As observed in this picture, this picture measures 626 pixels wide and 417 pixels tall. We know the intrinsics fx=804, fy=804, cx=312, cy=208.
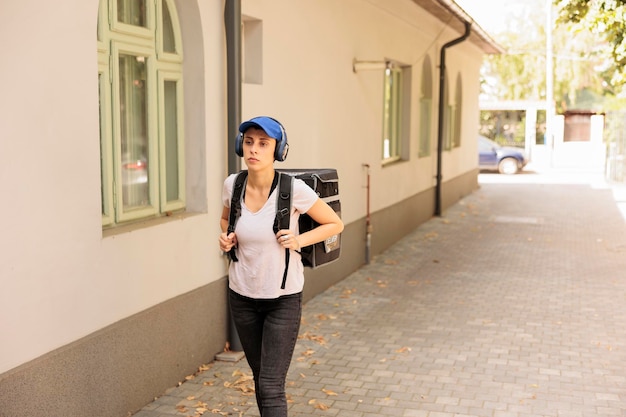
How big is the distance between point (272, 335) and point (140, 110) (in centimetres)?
248

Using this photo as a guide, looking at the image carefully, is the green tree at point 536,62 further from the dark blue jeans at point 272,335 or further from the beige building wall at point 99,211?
the dark blue jeans at point 272,335

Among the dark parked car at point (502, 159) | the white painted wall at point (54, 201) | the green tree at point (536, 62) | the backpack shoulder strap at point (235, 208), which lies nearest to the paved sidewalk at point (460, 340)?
the white painted wall at point (54, 201)

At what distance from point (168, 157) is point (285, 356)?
8.84 feet

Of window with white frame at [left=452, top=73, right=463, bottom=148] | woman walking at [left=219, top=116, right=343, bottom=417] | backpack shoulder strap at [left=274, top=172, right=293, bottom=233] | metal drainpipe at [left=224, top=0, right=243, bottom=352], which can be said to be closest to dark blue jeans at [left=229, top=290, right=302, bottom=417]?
woman walking at [left=219, top=116, right=343, bottom=417]

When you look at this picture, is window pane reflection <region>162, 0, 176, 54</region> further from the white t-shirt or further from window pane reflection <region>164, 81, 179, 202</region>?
the white t-shirt

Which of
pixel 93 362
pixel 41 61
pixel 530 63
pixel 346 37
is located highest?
pixel 530 63

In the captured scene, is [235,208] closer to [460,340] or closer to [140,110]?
[140,110]

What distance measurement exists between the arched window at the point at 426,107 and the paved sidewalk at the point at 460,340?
9.51 feet

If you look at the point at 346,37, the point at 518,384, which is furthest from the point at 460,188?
the point at 518,384

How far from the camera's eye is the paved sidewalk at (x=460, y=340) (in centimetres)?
575

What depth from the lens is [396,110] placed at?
14047 millimetres

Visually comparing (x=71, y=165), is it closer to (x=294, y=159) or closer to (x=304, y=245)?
(x=304, y=245)

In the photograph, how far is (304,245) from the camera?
13.5ft

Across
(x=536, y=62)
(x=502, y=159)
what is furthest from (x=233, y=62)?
(x=536, y=62)
